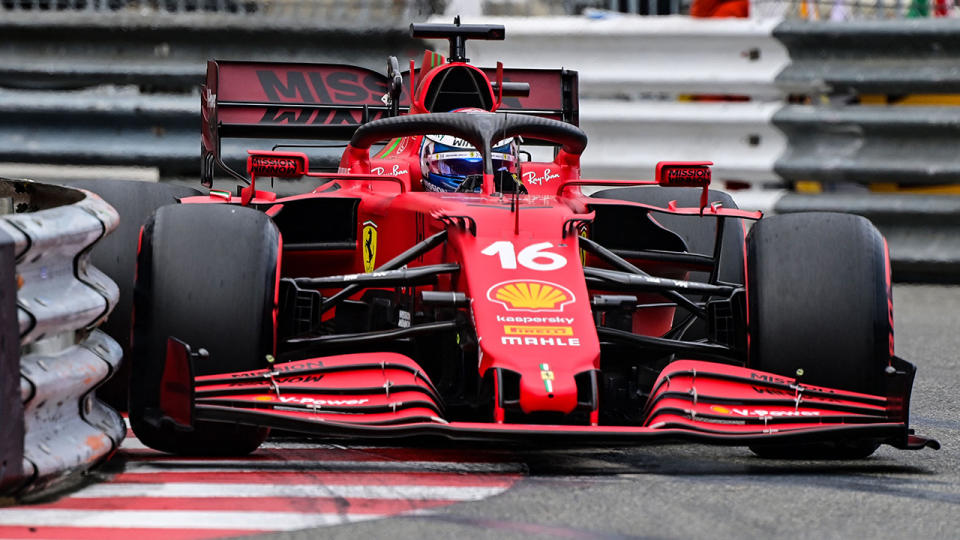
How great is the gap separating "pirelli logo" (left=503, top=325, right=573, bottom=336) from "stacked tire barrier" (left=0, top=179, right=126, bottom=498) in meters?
1.13

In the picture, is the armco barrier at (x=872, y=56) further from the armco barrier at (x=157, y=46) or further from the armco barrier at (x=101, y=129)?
the armco barrier at (x=101, y=129)

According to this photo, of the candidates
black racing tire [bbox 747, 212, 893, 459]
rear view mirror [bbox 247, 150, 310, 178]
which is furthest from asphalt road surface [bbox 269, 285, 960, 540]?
rear view mirror [bbox 247, 150, 310, 178]

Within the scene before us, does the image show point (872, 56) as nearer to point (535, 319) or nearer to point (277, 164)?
point (277, 164)

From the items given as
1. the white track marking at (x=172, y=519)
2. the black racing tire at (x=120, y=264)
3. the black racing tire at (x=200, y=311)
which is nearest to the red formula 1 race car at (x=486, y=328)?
the black racing tire at (x=200, y=311)

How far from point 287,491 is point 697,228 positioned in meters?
3.22

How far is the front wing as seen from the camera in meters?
4.07

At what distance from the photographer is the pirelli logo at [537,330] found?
14.4 ft

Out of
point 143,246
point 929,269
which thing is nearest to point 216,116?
point 143,246

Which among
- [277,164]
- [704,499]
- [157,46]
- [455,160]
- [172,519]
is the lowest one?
[704,499]

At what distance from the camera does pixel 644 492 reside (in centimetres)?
390

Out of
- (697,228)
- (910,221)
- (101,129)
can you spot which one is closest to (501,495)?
(697,228)

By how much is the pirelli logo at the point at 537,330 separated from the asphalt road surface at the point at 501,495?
0.39m

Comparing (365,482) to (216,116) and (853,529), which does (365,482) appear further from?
(216,116)

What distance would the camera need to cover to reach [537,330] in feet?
14.5
